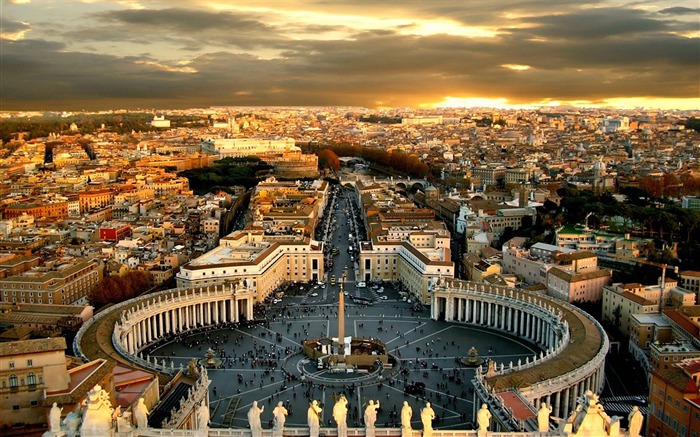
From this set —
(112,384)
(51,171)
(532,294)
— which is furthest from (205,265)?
(51,171)

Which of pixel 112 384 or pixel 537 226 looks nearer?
pixel 112 384

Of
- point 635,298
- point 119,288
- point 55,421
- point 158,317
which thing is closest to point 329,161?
point 119,288

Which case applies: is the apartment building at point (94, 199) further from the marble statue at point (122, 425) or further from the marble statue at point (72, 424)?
the marble statue at point (122, 425)

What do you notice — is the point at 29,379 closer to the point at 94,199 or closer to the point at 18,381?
the point at 18,381

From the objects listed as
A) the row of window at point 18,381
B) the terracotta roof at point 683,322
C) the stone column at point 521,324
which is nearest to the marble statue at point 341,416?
the row of window at point 18,381

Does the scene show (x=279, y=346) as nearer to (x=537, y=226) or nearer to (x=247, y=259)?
(x=247, y=259)

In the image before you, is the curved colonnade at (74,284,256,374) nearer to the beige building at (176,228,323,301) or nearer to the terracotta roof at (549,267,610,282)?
the beige building at (176,228,323,301)
